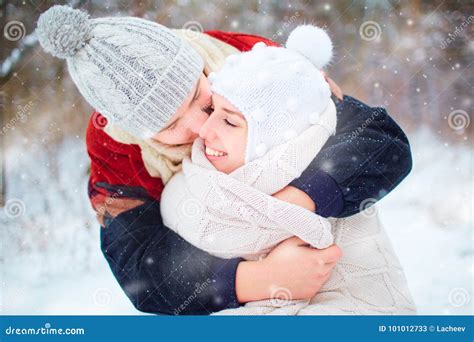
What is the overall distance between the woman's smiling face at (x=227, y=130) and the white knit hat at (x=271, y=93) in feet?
0.05

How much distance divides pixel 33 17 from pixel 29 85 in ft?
0.61

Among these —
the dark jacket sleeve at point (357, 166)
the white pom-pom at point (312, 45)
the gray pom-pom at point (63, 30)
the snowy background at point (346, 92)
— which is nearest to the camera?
the gray pom-pom at point (63, 30)

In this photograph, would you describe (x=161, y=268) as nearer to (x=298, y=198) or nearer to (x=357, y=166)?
(x=298, y=198)

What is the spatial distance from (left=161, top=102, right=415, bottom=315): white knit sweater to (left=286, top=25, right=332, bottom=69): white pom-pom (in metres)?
0.14

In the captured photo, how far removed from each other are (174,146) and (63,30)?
392mm

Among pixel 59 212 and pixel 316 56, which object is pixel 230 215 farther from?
pixel 59 212

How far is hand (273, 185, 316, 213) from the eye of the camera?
144 cm

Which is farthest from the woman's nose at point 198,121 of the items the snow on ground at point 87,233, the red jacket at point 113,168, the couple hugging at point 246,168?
the snow on ground at point 87,233

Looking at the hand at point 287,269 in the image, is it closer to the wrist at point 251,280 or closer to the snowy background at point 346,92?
the wrist at point 251,280

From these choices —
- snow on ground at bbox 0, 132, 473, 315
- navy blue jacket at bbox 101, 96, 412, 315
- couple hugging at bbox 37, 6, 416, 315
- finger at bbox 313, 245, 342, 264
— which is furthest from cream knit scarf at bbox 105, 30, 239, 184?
finger at bbox 313, 245, 342, 264

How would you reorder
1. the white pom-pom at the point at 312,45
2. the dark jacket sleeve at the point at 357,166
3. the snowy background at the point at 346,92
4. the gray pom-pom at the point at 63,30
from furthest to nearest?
the snowy background at the point at 346,92, the white pom-pom at the point at 312,45, the dark jacket sleeve at the point at 357,166, the gray pom-pom at the point at 63,30

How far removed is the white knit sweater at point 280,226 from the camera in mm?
1433

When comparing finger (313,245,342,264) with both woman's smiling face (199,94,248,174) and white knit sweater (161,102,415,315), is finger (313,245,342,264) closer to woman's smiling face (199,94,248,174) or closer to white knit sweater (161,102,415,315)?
white knit sweater (161,102,415,315)

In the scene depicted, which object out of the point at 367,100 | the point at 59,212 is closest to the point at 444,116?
the point at 367,100
